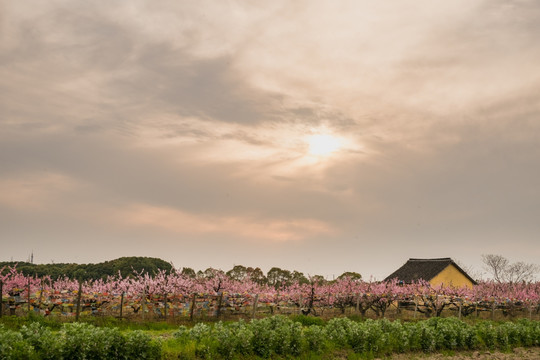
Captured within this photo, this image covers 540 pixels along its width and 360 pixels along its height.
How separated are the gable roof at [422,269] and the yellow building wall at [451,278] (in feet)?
1.11

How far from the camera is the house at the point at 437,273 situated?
52078mm

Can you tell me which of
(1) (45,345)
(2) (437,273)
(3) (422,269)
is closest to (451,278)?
(2) (437,273)

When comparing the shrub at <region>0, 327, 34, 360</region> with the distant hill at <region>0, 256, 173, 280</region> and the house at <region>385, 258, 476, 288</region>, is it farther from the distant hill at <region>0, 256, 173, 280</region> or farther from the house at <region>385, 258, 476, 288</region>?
the distant hill at <region>0, 256, 173, 280</region>

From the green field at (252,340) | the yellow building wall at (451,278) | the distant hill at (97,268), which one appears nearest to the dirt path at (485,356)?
the green field at (252,340)

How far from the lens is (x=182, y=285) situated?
115ft

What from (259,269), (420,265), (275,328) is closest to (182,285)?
(275,328)

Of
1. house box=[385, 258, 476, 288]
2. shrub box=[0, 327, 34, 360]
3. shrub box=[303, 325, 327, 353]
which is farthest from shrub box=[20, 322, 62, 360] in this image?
house box=[385, 258, 476, 288]

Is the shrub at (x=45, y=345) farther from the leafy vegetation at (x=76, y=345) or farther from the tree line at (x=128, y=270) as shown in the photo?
the tree line at (x=128, y=270)

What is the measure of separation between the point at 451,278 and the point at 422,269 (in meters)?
3.47

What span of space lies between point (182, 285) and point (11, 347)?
22.9 meters

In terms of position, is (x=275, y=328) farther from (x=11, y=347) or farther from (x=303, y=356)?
(x=11, y=347)

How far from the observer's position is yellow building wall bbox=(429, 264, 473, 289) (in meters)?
51.8

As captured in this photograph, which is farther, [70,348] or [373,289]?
[373,289]

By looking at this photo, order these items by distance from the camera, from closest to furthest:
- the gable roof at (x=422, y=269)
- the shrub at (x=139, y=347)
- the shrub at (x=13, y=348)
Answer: the shrub at (x=13, y=348) < the shrub at (x=139, y=347) < the gable roof at (x=422, y=269)
